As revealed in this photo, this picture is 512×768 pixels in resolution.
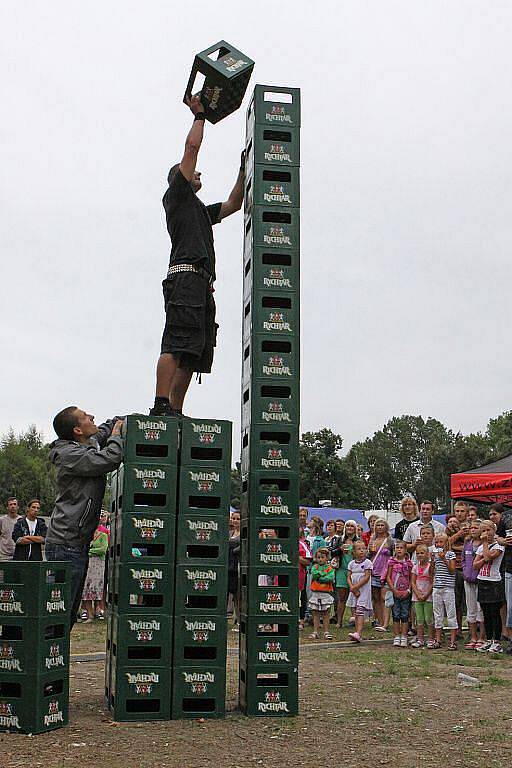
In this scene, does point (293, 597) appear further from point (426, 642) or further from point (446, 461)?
point (446, 461)

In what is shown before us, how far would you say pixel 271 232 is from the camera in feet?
25.5

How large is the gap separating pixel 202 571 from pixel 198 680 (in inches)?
32.3

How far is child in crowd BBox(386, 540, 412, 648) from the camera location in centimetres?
1302

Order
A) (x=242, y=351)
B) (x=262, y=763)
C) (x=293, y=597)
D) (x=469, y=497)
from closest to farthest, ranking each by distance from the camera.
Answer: (x=262, y=763) → (x=293, y=597) → (x=242, y=351) → (x=469, y=497)

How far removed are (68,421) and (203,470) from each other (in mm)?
1246

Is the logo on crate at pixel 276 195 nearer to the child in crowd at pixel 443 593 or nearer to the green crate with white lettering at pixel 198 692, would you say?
the green crate with white lettering at pixel 198 692

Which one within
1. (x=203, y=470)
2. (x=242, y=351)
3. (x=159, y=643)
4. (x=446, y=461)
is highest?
(x=446, y=461)

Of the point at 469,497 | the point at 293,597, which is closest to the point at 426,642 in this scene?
the point at 469,497

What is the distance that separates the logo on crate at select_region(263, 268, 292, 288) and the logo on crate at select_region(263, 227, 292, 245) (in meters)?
0.24

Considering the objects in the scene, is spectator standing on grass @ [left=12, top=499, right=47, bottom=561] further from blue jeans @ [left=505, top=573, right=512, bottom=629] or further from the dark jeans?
the dark jeans

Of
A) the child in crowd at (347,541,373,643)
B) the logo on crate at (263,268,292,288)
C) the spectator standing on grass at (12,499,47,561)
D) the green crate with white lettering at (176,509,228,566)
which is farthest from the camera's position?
the spectator standing on grass at (12,499,47,561)

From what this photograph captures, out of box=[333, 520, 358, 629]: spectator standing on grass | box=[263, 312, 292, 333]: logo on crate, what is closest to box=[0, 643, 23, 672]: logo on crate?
box=[263, 312, 292, 333]: logo on crate

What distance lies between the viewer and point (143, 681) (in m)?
6.90

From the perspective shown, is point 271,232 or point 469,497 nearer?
point 271,232
